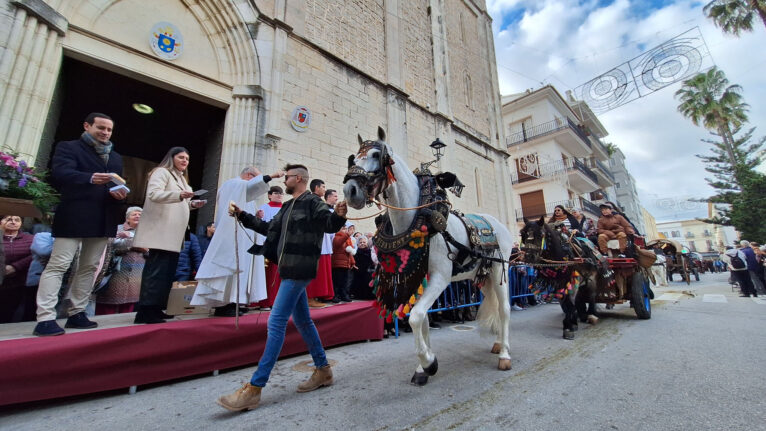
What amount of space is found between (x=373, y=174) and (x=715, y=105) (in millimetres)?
33071

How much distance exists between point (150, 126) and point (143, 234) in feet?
26.5

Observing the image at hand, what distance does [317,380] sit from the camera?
249cm

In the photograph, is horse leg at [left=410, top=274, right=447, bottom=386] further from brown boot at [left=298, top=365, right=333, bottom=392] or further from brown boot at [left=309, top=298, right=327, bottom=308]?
brown boot at [left=309, top=298, right=327, bottom=308]

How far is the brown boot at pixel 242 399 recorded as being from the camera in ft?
6.67

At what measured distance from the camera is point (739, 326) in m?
4.50

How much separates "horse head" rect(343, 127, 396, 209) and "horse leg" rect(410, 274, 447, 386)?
97 centimetres

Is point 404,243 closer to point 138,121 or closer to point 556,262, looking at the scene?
point 556,262

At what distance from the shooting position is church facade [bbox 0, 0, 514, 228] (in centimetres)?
456

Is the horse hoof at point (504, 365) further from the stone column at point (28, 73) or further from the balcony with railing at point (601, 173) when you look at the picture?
the balcony with railing at point (601, 173)

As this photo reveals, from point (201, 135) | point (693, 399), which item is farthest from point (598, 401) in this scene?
point (201, 135)

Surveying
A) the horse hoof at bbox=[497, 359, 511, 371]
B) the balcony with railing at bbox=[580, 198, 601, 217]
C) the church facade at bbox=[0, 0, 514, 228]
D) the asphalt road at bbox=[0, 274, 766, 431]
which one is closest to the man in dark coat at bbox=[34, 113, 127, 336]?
the asphalt road at bbox=[0, 274, 766, 431]

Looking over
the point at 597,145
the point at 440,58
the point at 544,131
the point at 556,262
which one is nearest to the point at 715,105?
the point at 597,145

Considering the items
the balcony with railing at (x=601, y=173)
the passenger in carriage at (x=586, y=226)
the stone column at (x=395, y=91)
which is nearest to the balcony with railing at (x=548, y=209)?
the balcony with railing at (x=601, y=173)

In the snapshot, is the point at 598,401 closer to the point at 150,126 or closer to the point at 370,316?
the point at 370,316
